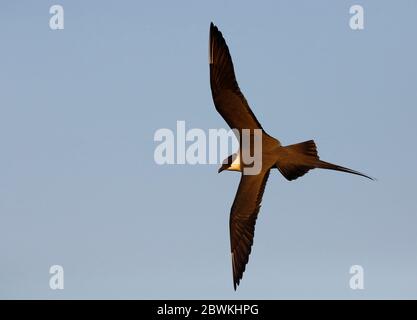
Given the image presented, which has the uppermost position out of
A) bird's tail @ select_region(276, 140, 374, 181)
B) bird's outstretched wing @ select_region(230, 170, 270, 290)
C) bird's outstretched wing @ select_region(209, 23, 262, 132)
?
bird's outstretched wing @ select_region(209, 23, 262, 132)

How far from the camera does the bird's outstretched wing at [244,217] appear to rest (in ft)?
48.8

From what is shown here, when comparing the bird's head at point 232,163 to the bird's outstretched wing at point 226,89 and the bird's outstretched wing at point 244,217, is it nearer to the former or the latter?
the bird's outstretched wing at point 244,217

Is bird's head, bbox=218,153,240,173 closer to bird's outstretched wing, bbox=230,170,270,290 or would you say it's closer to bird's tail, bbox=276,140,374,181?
bird's outstretched wing, bbox=230,170,270,290

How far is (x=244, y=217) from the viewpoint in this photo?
1506 centimetres

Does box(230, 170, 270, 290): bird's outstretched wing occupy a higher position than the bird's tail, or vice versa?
the bird's tail

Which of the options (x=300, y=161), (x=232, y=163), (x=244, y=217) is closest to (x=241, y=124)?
(x=232, y=163)

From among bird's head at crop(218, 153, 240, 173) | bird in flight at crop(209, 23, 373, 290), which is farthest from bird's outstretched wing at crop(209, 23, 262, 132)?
bird's head at crop(218, 153, 240, 173)

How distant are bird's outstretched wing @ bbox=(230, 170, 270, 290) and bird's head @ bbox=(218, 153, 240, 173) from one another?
25cm

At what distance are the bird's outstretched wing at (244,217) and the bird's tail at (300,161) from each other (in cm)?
76

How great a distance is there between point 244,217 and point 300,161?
189cm

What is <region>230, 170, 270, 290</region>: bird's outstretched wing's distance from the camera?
48.8 feet
